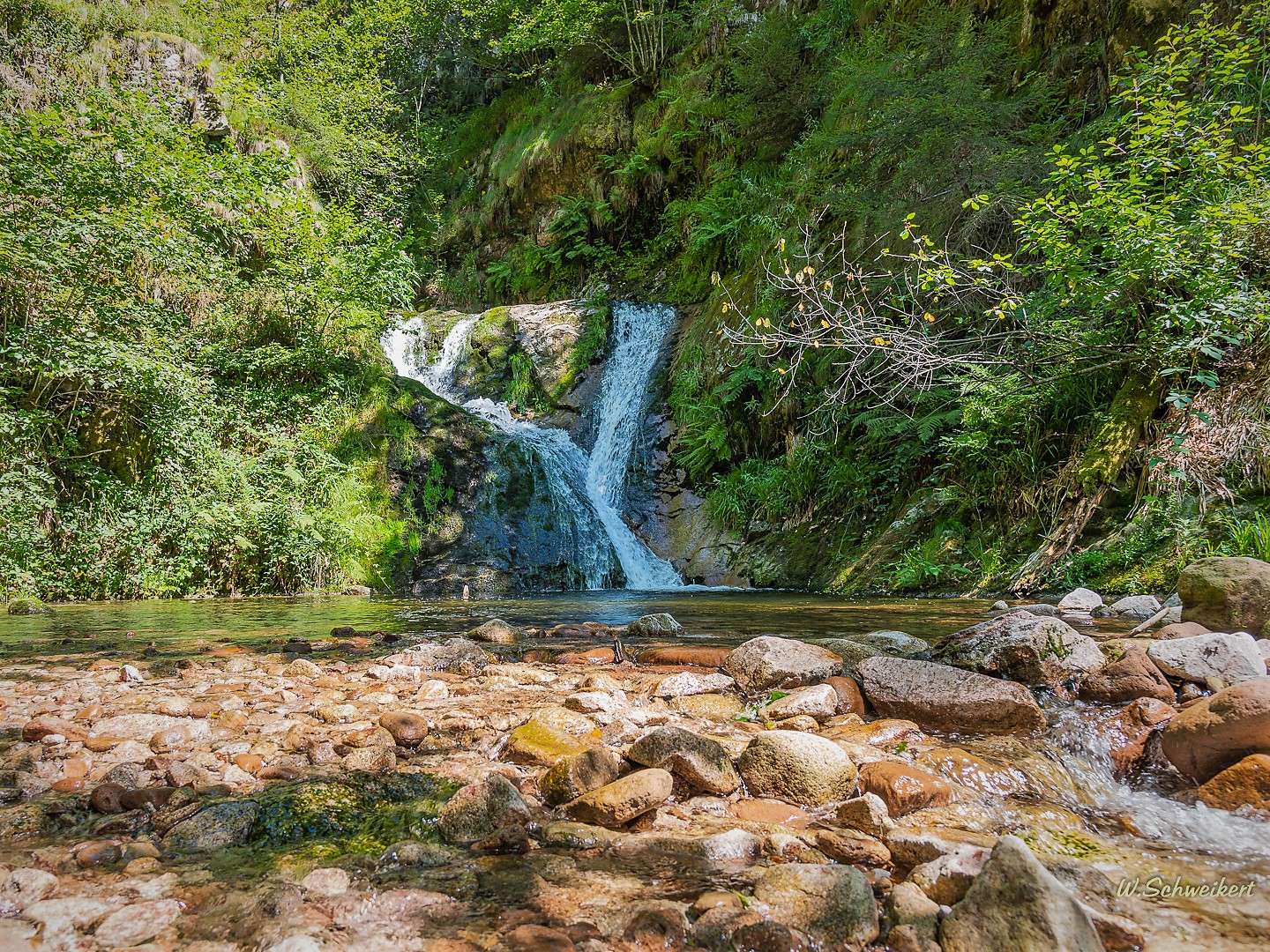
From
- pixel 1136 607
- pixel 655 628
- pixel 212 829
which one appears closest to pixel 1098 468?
pixel 1136 607

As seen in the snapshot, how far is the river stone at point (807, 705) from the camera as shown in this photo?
9.21 feet

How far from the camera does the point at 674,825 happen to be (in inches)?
75.5

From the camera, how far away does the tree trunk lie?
574 cm

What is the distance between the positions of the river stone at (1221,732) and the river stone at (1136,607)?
8.90 feet

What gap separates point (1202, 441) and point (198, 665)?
727 centimetres

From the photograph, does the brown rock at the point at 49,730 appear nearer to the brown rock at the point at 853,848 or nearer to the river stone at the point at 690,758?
the river stone at the point at 690,758

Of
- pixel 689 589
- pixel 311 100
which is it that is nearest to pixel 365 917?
pixel 689 589

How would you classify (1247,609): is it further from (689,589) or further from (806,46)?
(806,46)

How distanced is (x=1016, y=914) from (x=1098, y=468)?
19.3 ft

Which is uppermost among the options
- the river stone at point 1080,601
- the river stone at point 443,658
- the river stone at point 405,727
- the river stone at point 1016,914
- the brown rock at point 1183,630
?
the river stone at point 1016,914

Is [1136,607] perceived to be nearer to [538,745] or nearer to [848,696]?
[848,696]

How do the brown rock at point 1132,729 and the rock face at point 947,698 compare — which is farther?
the rock face at point 947,698

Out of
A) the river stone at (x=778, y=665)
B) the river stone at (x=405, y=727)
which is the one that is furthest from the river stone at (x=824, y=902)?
the river stone at (x=778, y=665)

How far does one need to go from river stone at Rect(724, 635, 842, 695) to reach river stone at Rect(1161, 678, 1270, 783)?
1.32 metres
